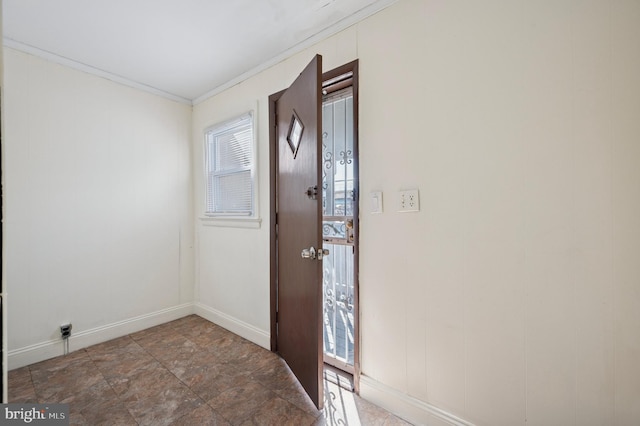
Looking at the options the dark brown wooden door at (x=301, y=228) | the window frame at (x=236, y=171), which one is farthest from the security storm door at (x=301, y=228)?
the window frame at (x=236, y=171)

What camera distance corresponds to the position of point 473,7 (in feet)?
4.62

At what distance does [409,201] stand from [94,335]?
9.59 feet

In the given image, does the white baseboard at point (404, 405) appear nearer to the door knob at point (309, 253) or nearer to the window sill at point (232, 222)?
the door knob at point (309, 253)

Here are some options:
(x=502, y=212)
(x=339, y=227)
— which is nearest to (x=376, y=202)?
(x=339, y=227)

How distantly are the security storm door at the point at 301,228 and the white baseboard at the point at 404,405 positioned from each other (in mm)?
324

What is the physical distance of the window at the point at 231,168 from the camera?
8.75 feet

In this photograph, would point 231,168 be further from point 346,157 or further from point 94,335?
point 94,335

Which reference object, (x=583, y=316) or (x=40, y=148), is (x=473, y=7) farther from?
(x=40, y=148)

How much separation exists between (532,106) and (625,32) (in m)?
0.36

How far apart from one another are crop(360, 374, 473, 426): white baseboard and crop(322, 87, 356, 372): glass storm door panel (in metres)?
0.30

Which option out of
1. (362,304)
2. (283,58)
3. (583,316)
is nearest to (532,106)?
(583,316)

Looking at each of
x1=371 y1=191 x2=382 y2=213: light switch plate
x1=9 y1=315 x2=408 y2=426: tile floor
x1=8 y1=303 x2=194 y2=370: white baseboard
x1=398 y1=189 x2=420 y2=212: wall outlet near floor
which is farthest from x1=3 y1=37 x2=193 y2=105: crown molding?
x1=398 y1=189 x2=420 y2=212: wall outlet near floor

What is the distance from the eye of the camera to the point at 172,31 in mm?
2002

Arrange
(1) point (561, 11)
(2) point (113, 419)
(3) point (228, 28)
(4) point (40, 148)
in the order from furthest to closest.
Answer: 1. (4) point (40, 148)
2. (3) point (228, 28)
3. (2) point (113, 419)
4. (1) point (561, 11)
